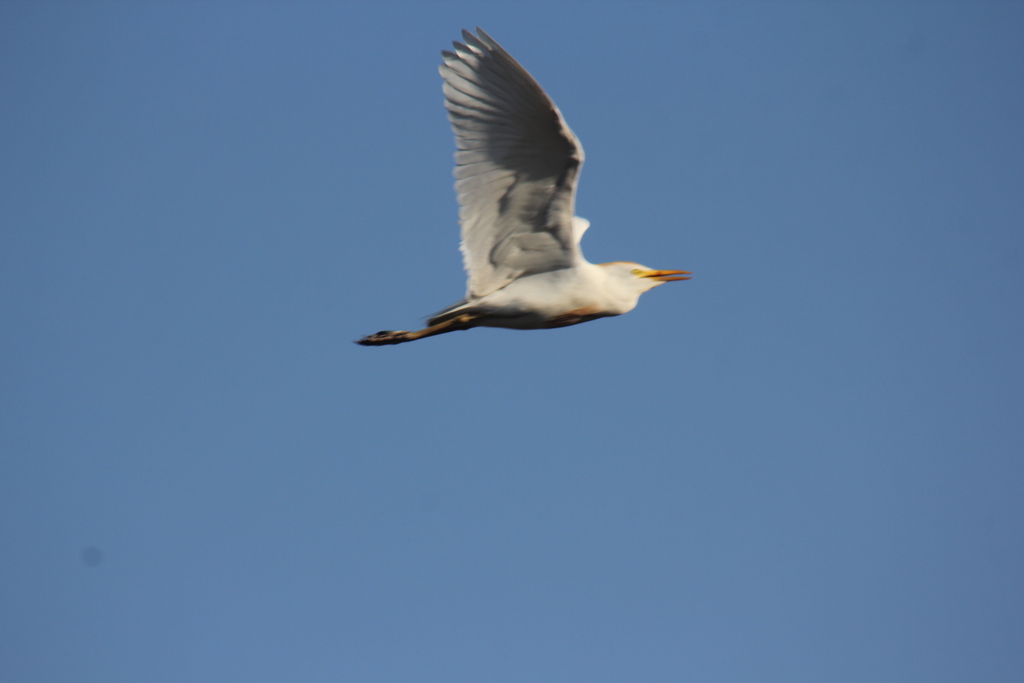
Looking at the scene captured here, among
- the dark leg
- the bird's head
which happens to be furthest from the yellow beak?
the dark leg

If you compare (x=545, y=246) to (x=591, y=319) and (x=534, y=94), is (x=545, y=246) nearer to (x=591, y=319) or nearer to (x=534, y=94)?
(x=591, y=319)

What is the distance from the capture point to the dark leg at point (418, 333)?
8.98 metres

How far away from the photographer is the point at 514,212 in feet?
27.4

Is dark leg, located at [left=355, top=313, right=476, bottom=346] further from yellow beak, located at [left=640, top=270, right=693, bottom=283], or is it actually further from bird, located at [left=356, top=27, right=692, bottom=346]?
yellow beak, located at [left=640, top=270, right=693, bottom=283]

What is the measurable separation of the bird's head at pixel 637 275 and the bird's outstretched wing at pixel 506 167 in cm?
73

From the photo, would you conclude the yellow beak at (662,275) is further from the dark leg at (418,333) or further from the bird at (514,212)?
the dark leg at (418,333)

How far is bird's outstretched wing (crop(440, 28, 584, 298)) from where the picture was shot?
294 inches

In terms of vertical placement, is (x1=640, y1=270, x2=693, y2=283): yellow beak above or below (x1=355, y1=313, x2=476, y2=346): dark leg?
above

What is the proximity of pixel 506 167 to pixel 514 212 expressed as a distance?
501 millimetres

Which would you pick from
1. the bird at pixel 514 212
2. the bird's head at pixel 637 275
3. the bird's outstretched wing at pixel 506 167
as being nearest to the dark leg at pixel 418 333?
the bird at pixel 514 212

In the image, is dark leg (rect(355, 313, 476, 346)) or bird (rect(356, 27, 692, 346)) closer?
bird (rect(356, 27, 692, 346))

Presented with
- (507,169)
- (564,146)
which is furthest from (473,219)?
(564,146)

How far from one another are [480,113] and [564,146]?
29.5 inches

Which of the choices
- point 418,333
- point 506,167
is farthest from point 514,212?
point 418,333
